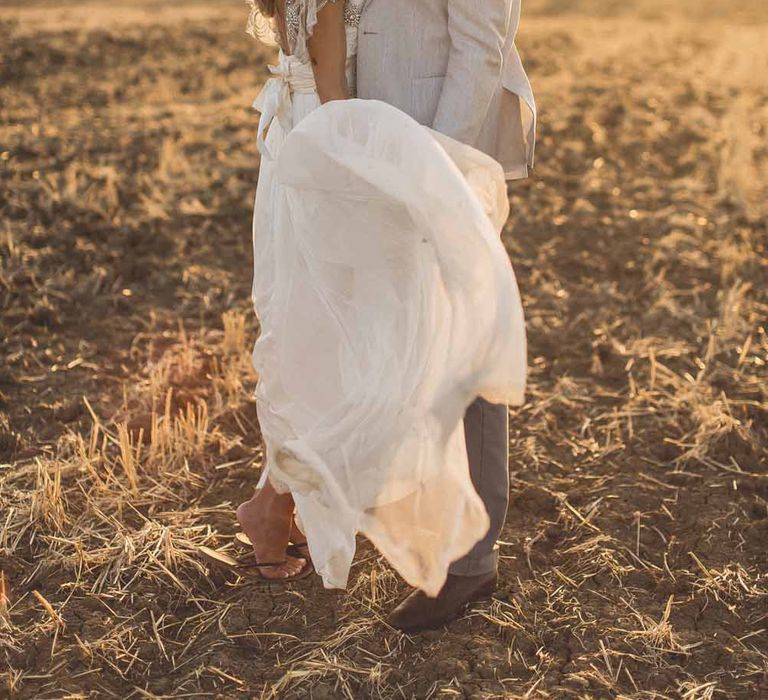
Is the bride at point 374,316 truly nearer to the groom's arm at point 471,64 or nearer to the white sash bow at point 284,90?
the white sash bow at point 284,90

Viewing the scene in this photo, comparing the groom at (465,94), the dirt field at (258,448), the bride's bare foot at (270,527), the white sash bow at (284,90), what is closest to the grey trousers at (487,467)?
the groom at (465,94)

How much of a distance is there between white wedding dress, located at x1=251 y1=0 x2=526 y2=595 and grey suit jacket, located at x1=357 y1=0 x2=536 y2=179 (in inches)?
3.5

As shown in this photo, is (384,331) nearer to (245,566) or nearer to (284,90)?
(284,90)

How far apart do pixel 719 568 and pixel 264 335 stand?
161cm

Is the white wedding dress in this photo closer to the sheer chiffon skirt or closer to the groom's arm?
the sheer chiffon skirt

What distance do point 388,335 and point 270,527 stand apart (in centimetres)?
92

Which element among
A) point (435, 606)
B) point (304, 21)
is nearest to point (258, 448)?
point (435, 606)

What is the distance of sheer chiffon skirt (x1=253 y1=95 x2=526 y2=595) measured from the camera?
2295 millimetres

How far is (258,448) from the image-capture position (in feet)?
13.0

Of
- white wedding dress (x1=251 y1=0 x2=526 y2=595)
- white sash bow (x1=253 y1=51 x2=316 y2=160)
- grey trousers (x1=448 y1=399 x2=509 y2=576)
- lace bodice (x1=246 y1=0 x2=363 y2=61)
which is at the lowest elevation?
grey trousers (x1=448 y1=399 x2=509 y2=576)

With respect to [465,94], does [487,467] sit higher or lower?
lower

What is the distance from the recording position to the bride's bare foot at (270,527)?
10.1 feet

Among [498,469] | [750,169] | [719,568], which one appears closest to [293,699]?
[498,469]

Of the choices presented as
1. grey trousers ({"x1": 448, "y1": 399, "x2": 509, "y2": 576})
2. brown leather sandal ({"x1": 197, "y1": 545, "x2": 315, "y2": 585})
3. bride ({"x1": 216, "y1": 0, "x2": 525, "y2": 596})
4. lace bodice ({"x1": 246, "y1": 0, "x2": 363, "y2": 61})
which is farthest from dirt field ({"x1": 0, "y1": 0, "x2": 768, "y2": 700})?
lace bodice ({"x1": 246, "y1": 0, "x2": 363, "y2": 61})
